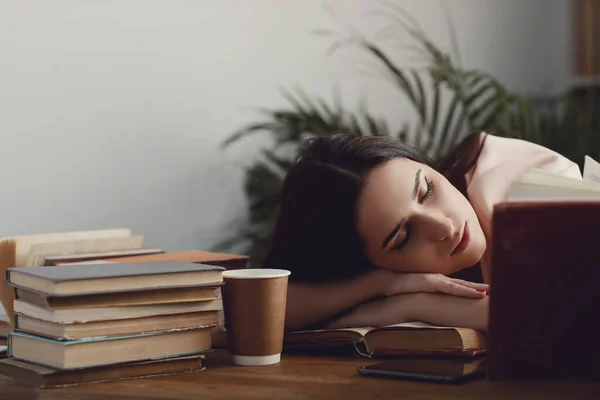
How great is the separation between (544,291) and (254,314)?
1.13 ft

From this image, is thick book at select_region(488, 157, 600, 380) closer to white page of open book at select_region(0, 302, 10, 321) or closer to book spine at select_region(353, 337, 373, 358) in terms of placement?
book spine at select_region(353, 337, 373, 358)

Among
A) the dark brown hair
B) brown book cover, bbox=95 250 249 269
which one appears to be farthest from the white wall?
the dark brown hair

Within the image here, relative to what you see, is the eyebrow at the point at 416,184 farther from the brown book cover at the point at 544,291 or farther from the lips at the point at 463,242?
the brown book cover at the point at 544,291

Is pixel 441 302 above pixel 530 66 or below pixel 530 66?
below

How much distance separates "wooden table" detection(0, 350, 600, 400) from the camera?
86 cm

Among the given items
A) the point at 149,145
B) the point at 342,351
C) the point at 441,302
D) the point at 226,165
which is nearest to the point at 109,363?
the point at 342,351

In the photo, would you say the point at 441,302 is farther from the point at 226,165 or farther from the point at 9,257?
the point at 226,165

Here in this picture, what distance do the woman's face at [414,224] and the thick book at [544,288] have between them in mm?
342

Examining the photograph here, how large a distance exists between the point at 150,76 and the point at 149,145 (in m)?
0.18

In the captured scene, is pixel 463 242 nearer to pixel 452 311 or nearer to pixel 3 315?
pixel 452 311

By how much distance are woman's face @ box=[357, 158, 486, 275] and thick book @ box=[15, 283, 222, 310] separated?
0.31 metres

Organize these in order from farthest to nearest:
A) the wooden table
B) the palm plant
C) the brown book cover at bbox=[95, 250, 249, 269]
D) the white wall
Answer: the palm plant < the white wall < the brown book cover at bbox=[95, 250, 249, 269] < the wooden table

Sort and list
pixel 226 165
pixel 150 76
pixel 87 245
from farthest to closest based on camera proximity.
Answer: pixel 226 165 < pixel 150 76 < pixel 87 245

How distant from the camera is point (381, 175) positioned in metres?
1.27
